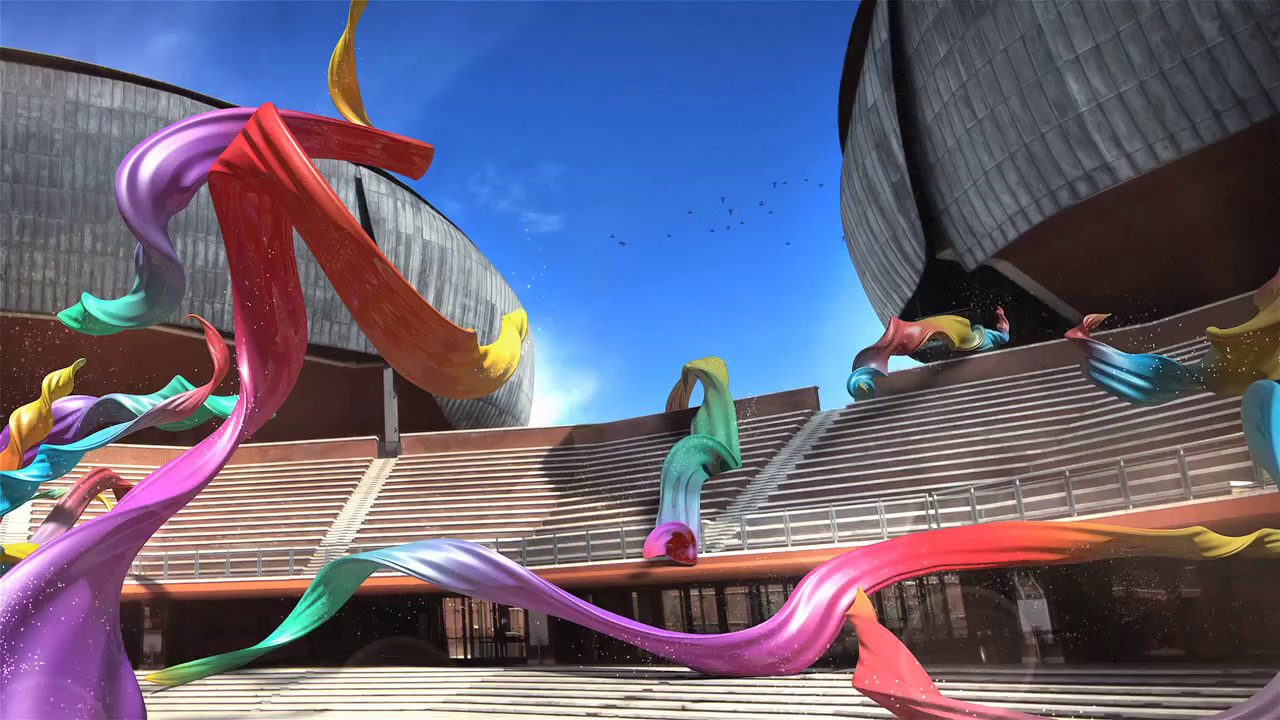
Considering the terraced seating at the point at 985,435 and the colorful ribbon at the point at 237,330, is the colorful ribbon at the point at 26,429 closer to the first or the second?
the colorful ribbon at the point at 237,330

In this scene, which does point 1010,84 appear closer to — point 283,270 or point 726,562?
point 726,562

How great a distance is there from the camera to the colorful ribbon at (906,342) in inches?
870

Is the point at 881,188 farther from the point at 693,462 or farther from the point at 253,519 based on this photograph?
the point at 253,519

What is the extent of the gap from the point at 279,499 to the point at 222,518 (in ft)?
4.84

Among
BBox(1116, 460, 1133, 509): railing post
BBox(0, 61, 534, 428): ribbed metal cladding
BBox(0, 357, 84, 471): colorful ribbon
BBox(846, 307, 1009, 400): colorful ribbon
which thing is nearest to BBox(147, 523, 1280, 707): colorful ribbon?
BBox(1116, 460, 1133, 509): railing post

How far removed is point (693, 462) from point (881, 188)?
16092mm

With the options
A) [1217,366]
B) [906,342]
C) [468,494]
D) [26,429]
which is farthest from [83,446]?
[906,342]

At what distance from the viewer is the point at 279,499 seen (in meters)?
21.6

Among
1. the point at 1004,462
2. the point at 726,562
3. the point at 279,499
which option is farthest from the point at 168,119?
the point at 1004,462

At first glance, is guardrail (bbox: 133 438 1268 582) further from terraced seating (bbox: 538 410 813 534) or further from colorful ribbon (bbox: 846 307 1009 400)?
colorful ribbon (bbox: 846 307 1009 400)

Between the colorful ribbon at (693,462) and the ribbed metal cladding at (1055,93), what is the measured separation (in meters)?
9.60

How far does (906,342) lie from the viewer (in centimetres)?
2372

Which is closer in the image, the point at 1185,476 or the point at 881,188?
the point at 1185,476

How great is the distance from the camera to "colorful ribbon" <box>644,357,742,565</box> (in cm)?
1336
